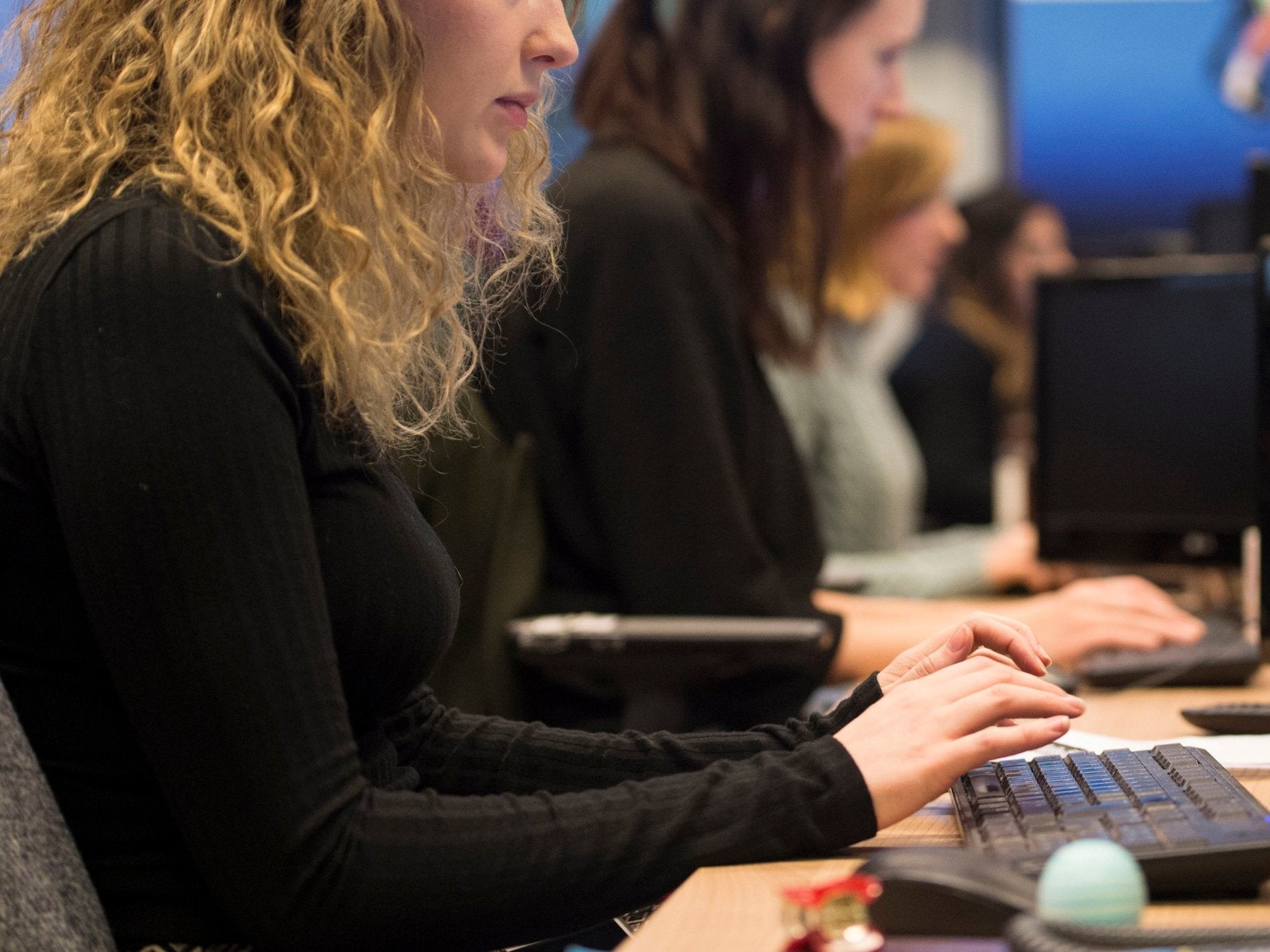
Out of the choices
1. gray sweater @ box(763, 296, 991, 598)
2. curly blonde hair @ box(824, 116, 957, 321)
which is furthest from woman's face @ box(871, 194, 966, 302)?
gray sweater @ box(763, 296, 991, 598)

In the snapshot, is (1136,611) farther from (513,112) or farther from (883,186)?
(883,186)

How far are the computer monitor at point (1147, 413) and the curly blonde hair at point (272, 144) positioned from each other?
1.58 meters

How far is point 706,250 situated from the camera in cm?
179

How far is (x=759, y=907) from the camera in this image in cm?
84

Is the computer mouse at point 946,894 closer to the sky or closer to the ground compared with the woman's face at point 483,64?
closer to the ground

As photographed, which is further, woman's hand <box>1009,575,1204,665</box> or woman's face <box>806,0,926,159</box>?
woman's face <box>806,0,926,159</box>

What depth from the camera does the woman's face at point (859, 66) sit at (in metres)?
2.02

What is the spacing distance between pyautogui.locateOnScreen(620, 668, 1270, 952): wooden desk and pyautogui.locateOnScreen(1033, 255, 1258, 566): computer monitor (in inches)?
50.9

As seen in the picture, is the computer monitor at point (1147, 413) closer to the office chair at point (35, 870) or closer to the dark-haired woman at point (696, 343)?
the dark-haired woman at point (696, 343)

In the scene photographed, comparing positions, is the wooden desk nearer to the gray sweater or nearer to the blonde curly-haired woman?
the blonde curly-haired woman

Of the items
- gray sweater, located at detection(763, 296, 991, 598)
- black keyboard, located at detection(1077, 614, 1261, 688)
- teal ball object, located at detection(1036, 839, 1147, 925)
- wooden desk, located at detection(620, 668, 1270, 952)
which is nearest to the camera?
teal ball object, located at detection(1036, 839, 1147, 925)

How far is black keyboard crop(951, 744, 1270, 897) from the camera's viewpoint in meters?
0.81

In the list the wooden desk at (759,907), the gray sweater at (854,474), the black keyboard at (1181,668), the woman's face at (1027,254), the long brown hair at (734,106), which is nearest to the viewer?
the wooden desk at (759,907)

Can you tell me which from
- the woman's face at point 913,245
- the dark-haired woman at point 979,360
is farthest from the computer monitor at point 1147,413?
the woman's face at point 913,245
